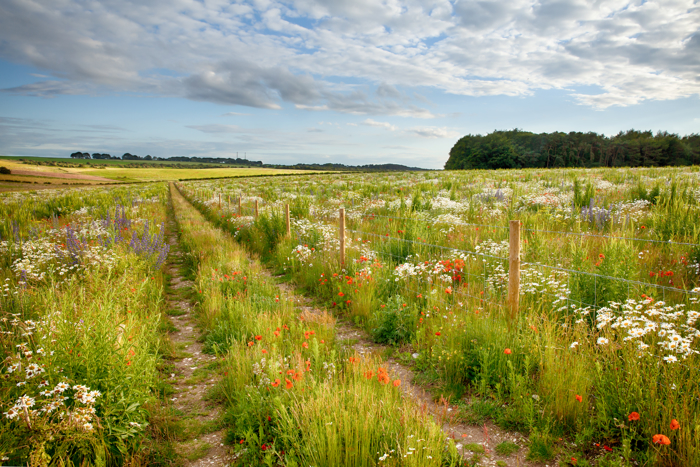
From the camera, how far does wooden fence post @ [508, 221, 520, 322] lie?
4.64 m

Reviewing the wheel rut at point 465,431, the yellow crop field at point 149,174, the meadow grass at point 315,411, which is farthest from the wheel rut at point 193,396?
the yellow crop field at point 149,174

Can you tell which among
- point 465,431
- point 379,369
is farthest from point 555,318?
point 379,369

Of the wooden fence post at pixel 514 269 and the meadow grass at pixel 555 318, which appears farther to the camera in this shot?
the wooden fence post at pixel 514 269

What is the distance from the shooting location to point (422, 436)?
2.57 m

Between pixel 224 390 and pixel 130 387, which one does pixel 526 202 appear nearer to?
pixel 224 390

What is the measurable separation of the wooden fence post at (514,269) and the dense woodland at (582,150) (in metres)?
81.0

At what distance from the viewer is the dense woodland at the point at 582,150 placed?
65.1m

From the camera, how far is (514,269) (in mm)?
4664

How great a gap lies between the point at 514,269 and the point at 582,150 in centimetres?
9483

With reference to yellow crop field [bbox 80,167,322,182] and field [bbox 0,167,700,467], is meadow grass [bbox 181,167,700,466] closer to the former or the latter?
field [bbox 0,167,700,467]

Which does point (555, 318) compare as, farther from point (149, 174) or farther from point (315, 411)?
point (149, 174)

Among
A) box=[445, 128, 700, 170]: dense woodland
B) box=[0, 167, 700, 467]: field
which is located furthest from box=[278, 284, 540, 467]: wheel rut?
box=[445, 128, 700, 170]: dense woodland

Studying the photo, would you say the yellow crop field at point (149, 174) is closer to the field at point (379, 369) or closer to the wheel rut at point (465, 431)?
the field at point (379, 369)

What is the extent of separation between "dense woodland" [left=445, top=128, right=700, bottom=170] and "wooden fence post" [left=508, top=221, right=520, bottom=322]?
81.0 meters
